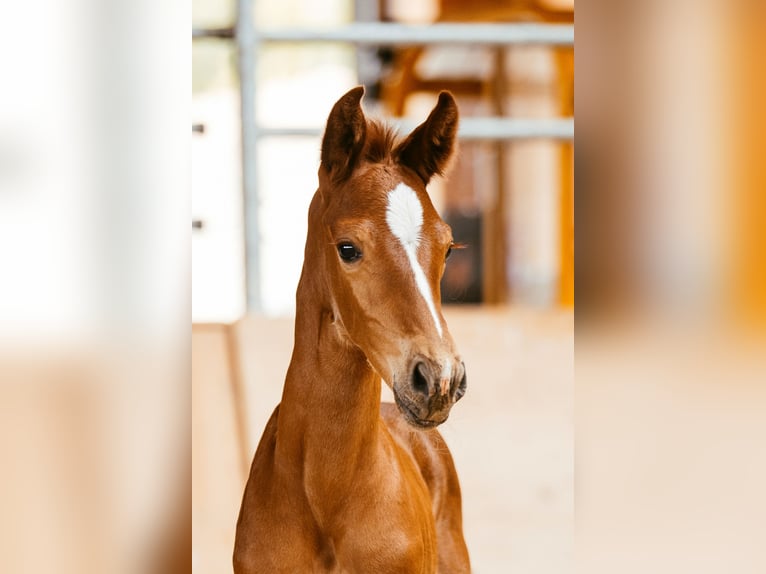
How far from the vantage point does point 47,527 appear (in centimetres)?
52

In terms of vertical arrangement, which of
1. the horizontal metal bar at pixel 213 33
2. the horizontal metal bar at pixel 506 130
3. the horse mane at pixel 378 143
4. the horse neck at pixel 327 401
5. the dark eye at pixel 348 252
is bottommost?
the horse neck at pixel 327 401

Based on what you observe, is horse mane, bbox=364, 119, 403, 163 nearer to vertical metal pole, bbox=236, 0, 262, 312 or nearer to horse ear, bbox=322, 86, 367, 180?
horse ear, bbox=322, 86, 367, 180

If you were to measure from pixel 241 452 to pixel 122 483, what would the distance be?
0.85 ft

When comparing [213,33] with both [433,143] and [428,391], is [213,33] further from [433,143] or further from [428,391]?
[428,391]

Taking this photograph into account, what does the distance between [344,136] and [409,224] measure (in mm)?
105

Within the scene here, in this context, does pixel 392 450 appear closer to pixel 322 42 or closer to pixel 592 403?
pixel 592 403

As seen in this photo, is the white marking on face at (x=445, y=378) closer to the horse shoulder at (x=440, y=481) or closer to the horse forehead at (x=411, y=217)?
the horse forehead at (x=411, y=217)

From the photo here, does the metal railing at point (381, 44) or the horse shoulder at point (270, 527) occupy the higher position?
the metal railing at point (381, 44)

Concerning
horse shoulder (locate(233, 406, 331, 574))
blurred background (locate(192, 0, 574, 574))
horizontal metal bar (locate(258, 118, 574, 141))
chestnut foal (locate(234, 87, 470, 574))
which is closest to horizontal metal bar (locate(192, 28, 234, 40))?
blurred background (locate(192, 0, 574, 574))

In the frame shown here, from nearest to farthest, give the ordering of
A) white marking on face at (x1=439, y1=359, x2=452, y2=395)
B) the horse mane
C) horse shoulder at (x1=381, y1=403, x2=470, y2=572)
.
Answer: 1. white marking on face at (x1=439, y1=359, x2=452, y2=395)
2. the horse mane
3. horse shoulder at (x1=381, y1=403, x2=470, y2=572)

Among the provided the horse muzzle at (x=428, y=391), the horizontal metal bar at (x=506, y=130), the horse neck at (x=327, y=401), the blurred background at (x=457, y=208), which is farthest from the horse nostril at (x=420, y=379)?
the horizontal metal bar at (x=506, y=130)

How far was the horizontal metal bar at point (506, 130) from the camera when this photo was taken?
0.85 m

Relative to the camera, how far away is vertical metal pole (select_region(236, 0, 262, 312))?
83 centimetres

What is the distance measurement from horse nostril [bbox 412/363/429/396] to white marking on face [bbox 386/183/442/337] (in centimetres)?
4
